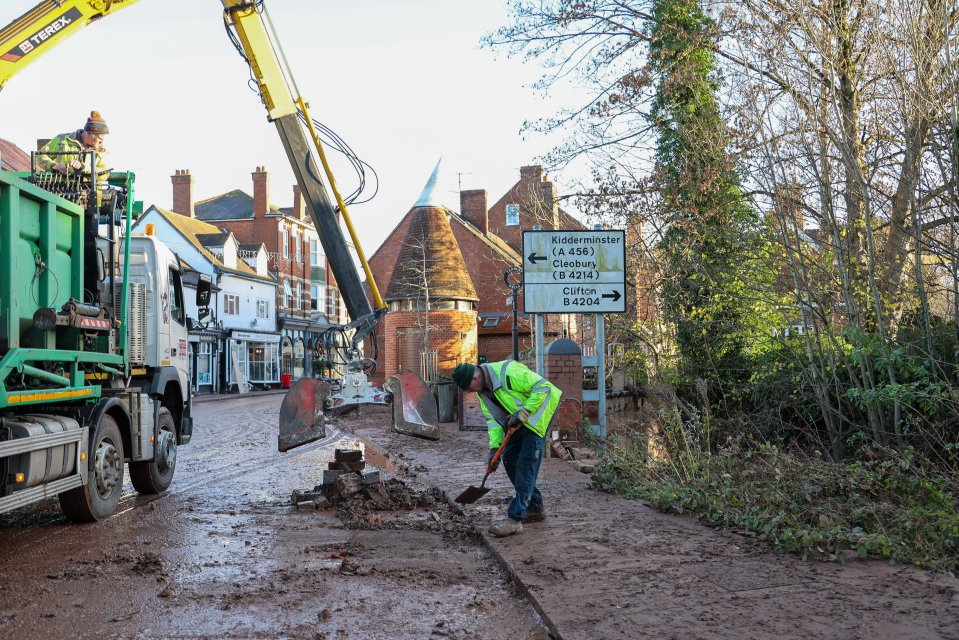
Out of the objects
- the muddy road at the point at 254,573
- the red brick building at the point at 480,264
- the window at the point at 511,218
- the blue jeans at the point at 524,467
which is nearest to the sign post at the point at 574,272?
the muddy road at the point at 254,573

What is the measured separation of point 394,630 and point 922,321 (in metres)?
8.26

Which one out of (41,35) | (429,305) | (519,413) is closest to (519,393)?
(519,413)

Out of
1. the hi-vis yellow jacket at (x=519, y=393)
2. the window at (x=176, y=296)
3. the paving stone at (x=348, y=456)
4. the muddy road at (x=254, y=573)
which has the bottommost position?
the muddy road at (x=254, y=573)

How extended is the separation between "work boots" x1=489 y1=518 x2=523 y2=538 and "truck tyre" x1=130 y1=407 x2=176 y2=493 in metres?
4.55

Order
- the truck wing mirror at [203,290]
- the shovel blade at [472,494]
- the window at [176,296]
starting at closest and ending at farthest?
1. the shovel blade at [472,494]
2. the window at [176,296]
3. the truck wing mirror at [203,290]

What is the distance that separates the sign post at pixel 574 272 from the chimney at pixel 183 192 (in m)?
44.1

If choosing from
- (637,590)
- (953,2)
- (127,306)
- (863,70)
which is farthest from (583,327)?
(637,590)

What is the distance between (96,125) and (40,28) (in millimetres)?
1354

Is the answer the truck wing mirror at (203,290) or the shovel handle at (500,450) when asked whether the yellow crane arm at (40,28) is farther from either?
the shovel handle at (500,450)

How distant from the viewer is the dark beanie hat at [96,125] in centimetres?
920

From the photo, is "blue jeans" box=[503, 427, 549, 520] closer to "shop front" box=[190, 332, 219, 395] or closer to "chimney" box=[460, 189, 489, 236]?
"shop front" box=[190, 332, 219, 395]

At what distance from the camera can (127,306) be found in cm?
933

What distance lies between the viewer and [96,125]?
9.23 metres

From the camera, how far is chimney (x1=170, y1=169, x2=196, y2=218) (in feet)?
173
